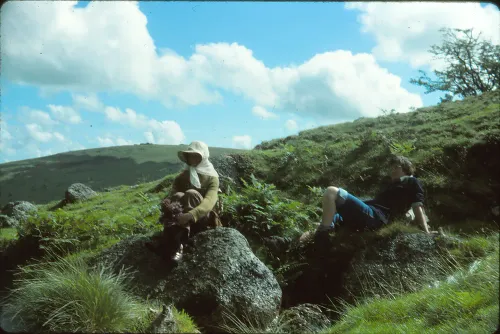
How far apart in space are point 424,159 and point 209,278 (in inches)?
286

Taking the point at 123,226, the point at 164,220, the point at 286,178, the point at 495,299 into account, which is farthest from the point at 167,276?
the point at 286,178

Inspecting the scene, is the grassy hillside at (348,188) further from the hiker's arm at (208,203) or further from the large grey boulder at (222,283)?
the hiker's arm at (208,203)

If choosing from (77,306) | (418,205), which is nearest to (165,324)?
(77,306)

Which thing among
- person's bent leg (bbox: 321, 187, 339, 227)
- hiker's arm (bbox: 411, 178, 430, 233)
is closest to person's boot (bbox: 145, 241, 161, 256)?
person's bent leg (bbox: 321, 187, 339, 227)

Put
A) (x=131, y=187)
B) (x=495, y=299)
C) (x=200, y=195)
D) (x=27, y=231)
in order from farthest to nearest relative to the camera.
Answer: (x=131, y=187)
(x=27, y=231)
(x=200, y=195)
(x=495, y=299)

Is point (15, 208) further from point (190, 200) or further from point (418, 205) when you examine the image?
point (418, 205)

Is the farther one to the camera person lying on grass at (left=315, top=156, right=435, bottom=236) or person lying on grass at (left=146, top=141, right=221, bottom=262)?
person lying on grass at (left=315, top=156, right=435, bottom=236)

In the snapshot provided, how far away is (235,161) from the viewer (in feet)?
43.2

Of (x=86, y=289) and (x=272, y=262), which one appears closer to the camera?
(x=86, y=289)

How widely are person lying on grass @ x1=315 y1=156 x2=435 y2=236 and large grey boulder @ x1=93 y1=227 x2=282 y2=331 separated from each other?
1910 millimetres

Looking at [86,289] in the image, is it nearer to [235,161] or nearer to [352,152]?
[235,161]

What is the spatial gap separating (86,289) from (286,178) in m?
7.99

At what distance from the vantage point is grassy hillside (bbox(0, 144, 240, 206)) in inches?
508

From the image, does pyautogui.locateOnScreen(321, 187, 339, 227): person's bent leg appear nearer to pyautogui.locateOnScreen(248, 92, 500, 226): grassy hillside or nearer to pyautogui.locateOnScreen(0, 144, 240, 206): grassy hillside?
pyautogui.locateOnScreen(248, 92, 500, 226): grassy hillside
